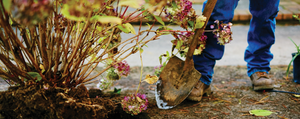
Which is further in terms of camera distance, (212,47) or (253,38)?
(253,38)

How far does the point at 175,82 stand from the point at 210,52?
1.02 feet

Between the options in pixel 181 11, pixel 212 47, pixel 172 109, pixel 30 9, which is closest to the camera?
pixel 30 9

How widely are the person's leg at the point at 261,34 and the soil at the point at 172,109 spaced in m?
0.18

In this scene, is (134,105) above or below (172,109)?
Answer: above

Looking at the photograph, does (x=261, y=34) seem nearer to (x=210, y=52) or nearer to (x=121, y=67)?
(x=210, y=52)

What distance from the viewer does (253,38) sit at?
1.81m

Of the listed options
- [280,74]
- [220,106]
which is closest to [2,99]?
[220,106]

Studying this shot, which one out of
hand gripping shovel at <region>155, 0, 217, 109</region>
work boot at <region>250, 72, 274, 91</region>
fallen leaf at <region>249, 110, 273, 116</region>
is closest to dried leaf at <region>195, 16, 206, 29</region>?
hand gripping shovel at <region>155, 0, 217, 109</region>

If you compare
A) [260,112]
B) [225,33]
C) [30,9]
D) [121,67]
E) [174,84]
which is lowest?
[260,112]

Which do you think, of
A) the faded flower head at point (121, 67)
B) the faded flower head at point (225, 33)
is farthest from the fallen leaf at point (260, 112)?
the faded flower head at point (121, 67)

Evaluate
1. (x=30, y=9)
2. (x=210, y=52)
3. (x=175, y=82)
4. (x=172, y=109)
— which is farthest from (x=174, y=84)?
(x=30, y=9)

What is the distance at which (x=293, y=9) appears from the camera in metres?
4.55

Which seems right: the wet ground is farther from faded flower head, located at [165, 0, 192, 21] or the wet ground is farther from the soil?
faded flower head, located at [165, 0, 192, 21]

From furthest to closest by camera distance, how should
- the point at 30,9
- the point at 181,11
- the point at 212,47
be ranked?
the point at 212,47
the point at 181,11
the point at 30,9
